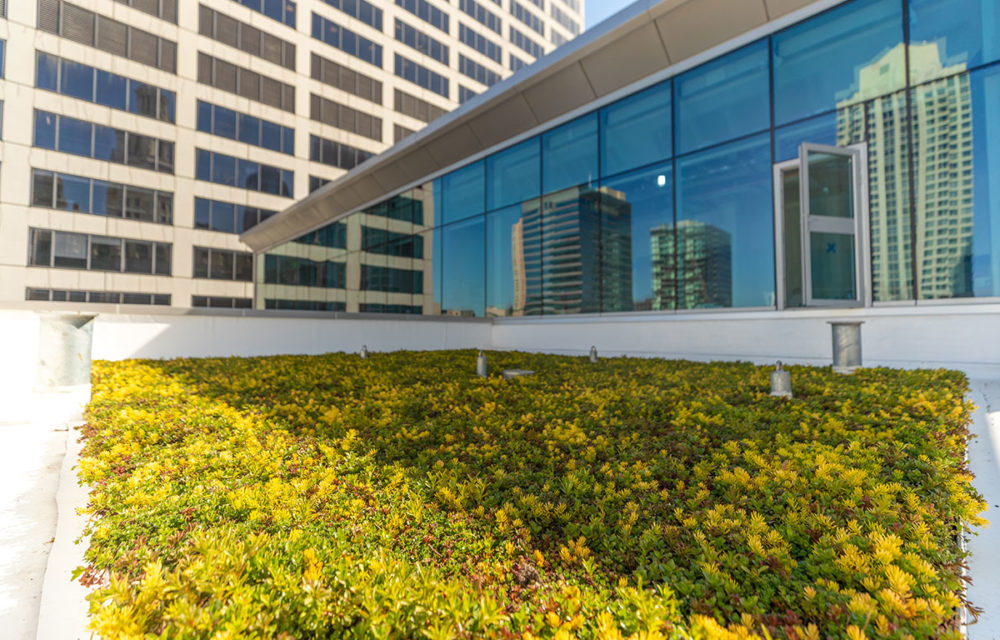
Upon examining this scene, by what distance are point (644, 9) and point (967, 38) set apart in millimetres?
5968

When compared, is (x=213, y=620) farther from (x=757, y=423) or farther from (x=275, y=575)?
(x=757, y=423)

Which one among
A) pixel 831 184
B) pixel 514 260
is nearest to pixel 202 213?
pixel 514 260

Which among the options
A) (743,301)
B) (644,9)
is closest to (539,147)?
(644,9)

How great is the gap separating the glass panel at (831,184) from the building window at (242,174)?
3260cm

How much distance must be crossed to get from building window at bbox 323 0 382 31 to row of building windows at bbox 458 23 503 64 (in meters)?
8.96

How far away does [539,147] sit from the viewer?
49.2 ft

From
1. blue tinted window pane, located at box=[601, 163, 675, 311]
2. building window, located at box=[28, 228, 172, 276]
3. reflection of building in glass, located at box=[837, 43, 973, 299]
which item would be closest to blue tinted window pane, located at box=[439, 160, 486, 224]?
blue tinted window pane, located at box=[601, 163, 675, 311]

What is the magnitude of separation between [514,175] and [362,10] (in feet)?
106

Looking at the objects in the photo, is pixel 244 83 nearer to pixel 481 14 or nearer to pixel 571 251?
pixel 481 14

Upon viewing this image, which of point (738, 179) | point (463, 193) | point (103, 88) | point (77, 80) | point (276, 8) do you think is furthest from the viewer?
point (276, 8)

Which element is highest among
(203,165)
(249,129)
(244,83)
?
(244,83)

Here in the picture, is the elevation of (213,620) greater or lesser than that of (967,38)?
lesser

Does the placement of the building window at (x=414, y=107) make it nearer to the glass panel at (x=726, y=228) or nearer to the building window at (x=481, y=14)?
the building window at (x=481, y=14)

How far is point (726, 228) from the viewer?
427 inches
